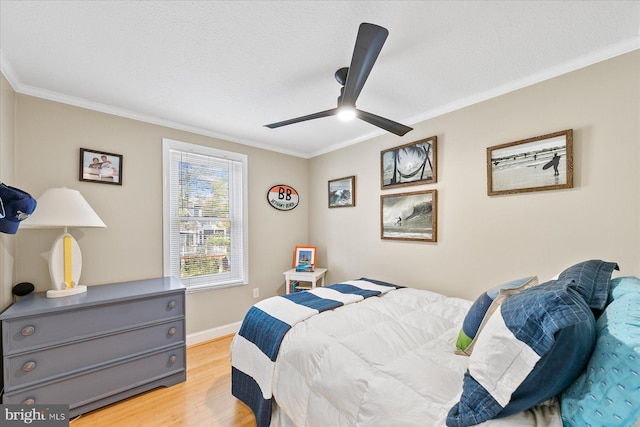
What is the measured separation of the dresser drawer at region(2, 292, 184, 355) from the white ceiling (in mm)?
1689

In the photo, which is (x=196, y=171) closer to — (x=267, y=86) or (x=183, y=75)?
(x=183, y=75)

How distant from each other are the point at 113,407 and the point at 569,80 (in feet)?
13.1

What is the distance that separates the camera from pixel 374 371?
1192mm

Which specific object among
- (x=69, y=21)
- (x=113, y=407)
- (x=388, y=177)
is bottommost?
(x=113, y=407)

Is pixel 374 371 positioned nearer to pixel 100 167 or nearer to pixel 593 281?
pixel 593 281

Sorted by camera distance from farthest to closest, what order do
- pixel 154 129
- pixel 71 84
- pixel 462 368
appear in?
1. pixel 154 129
2. pixel 71 84
3. pixel 462 368

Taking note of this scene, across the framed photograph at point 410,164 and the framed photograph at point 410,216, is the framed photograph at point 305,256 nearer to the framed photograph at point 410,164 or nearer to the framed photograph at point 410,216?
the framed photograph at point 410,216

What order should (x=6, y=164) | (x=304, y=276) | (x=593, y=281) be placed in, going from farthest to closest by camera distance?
(x=304, y=276) < (x=6, y=164) < (x=593, y=281)

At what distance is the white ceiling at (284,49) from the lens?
1345mm

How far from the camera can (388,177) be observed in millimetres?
2885

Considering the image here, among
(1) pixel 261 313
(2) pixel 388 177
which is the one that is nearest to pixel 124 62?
(1) pixel 261 313

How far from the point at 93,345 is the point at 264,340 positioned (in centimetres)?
128

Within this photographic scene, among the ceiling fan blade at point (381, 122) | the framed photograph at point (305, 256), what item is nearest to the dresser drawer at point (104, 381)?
the framed photograph at point (305, 256)

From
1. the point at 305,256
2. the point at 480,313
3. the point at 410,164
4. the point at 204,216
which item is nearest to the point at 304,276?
the point at 305,256
